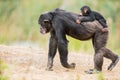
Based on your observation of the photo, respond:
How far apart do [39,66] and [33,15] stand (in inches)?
296

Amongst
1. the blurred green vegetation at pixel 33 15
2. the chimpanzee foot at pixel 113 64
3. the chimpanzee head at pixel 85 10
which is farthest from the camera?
the blurred green vegetation at pixel 33 15

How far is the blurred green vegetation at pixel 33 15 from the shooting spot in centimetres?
1895

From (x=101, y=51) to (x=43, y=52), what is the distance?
2.05 metres

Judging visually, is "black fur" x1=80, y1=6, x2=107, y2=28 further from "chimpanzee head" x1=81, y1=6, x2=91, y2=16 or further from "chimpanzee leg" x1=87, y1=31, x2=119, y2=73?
"chimpanzee leg" x1=87, y1=31, x2=119, y2=73

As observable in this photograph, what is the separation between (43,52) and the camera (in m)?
13.7

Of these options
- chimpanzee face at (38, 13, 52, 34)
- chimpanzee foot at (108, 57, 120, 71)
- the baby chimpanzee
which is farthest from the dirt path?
the baby chimpanzee

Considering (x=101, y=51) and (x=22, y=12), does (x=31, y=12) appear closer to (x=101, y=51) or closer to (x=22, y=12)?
(x=22, y=12)

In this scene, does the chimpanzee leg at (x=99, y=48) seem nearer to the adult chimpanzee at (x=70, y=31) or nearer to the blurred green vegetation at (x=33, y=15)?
the adult chimpanzee at (x=70, y=31)

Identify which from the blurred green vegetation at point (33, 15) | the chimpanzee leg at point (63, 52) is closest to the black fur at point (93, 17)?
the chimpanzee leg at point (63, 52)

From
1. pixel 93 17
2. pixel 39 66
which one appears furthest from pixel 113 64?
pixel 39 66

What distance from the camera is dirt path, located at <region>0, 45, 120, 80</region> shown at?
11203 millimetres

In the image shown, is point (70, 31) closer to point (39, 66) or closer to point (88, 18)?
point (88, 18)

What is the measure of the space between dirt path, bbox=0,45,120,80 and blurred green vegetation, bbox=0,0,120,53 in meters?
4.66

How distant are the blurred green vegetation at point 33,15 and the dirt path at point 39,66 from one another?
466cm
